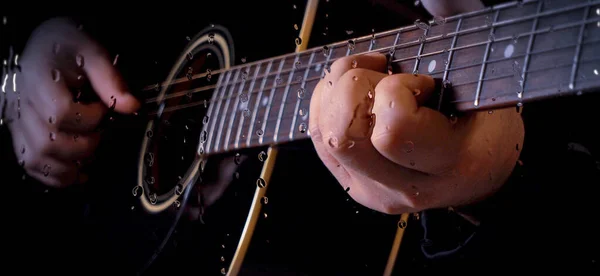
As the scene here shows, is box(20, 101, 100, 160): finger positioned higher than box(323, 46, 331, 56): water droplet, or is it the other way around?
box(323, 46, 331, 56): water droplet

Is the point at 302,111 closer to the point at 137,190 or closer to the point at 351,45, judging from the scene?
the point at 351,45

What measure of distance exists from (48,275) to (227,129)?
170 mm

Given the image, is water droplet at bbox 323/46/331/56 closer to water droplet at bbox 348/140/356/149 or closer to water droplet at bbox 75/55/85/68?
water droplet at bbox 348/140/356/149

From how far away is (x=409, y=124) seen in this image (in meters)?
0.20

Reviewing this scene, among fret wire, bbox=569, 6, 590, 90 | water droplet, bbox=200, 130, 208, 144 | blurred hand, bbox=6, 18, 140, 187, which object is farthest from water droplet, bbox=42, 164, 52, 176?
fret wire, bbox=569, 6, 590, 90

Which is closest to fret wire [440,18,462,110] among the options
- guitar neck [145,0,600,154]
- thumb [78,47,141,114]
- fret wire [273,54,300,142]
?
guitar neck [145,0,600,154]

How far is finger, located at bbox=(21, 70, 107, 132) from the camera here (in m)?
0.35

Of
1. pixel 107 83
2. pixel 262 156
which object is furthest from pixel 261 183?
pixel 107 83

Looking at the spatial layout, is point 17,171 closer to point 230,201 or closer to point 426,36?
point 230,201

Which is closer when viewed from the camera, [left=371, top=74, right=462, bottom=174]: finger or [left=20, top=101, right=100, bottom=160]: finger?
[left=371, top=74, right=462, bottom=174]: finger

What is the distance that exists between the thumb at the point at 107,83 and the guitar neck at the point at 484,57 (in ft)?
0.33

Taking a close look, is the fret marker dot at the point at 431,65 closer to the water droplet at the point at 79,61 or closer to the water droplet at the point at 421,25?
the water droplet at the point at 421,25

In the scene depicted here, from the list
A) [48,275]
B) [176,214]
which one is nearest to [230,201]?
[176,214]

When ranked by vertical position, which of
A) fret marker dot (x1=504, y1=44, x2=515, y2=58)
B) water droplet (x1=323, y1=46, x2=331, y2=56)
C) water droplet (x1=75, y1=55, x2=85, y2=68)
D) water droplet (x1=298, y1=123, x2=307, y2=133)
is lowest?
water droplet (x1=298, y1=123, x2=307, y2=133)
